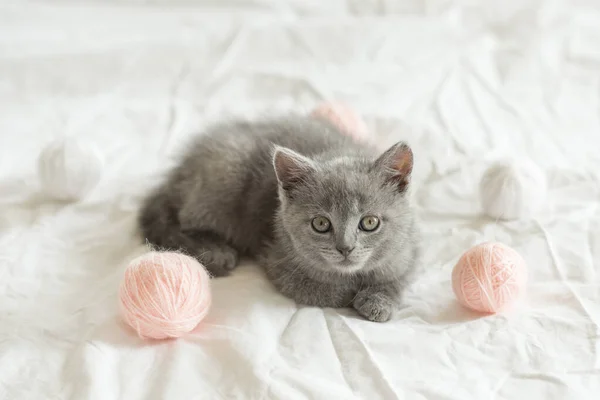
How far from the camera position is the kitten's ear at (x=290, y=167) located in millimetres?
1426

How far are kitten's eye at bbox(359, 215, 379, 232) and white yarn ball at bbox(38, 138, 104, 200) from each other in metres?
0.84

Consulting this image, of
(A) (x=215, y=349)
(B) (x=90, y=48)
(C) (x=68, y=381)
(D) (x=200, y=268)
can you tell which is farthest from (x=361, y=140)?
(B) (x=90, y=48)

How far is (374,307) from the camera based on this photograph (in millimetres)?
1406

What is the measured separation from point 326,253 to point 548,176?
847mm

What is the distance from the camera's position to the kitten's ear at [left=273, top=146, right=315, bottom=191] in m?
1.43

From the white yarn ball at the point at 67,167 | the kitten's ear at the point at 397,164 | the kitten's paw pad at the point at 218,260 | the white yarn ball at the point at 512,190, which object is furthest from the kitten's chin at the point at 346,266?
the white yarn ball at the point at 67,167

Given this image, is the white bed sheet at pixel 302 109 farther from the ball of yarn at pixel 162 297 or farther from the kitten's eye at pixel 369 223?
the kitten's eye at pixel 369 223

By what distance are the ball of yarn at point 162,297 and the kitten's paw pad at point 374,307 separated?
344mm

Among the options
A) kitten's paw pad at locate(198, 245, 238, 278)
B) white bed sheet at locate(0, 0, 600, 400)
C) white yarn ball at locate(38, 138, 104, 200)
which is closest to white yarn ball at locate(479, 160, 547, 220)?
white bed sheet at locate(0, 0, 600, 400)

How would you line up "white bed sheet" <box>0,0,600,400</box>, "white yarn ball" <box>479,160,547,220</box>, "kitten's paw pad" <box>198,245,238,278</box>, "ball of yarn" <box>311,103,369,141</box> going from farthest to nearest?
"ball of yarn" <box>311,103,369,141</box>
"white yarn ball" <box>479,160,547,220</box>
"kitten's paw pad" <box>198,245,238,278</box>
"white bed sheet" <box>0,0,600,400</box>

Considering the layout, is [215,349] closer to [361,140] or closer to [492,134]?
[361,140]

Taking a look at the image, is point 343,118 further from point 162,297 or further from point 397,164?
point 162,297

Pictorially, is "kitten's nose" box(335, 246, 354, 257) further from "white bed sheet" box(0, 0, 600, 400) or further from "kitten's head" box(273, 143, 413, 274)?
"white bed sheet" box(0, 0, 600, 400)

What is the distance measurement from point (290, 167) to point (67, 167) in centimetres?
70
